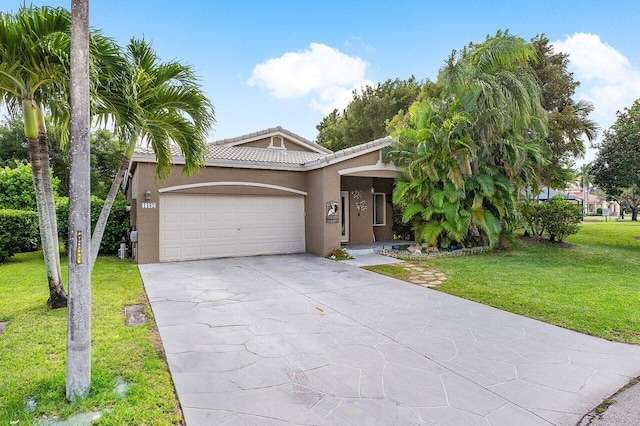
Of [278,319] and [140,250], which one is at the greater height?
[140,250]

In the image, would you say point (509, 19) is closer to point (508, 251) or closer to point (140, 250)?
point (508, 251)

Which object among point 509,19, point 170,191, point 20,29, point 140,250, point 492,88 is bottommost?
point 140,250

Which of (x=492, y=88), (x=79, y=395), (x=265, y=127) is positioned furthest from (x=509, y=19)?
(x=79, y=395)

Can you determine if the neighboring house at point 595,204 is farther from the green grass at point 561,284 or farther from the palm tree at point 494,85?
the palm tree at point 494,85

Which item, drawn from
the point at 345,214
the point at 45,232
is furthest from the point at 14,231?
the point at 345,214

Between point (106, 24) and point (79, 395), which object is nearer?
point (79, 395)

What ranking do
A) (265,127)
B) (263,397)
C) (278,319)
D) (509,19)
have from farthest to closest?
1. (265,127)
2. (509,19)
3. (278,319)
4. (263,397)

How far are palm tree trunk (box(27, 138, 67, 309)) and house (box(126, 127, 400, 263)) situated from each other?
4.70m

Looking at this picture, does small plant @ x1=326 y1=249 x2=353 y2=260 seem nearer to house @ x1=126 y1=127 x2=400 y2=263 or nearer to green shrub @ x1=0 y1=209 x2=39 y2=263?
house @ x1=126 y1=127 x2=400 y2=263

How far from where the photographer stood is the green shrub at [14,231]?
1122cm

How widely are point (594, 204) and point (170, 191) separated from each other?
261ft

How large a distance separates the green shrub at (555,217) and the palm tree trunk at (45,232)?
1461 cm

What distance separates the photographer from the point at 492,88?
433 inches

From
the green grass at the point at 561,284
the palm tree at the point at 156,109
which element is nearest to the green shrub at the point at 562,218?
the green grass at the point at 561,284
